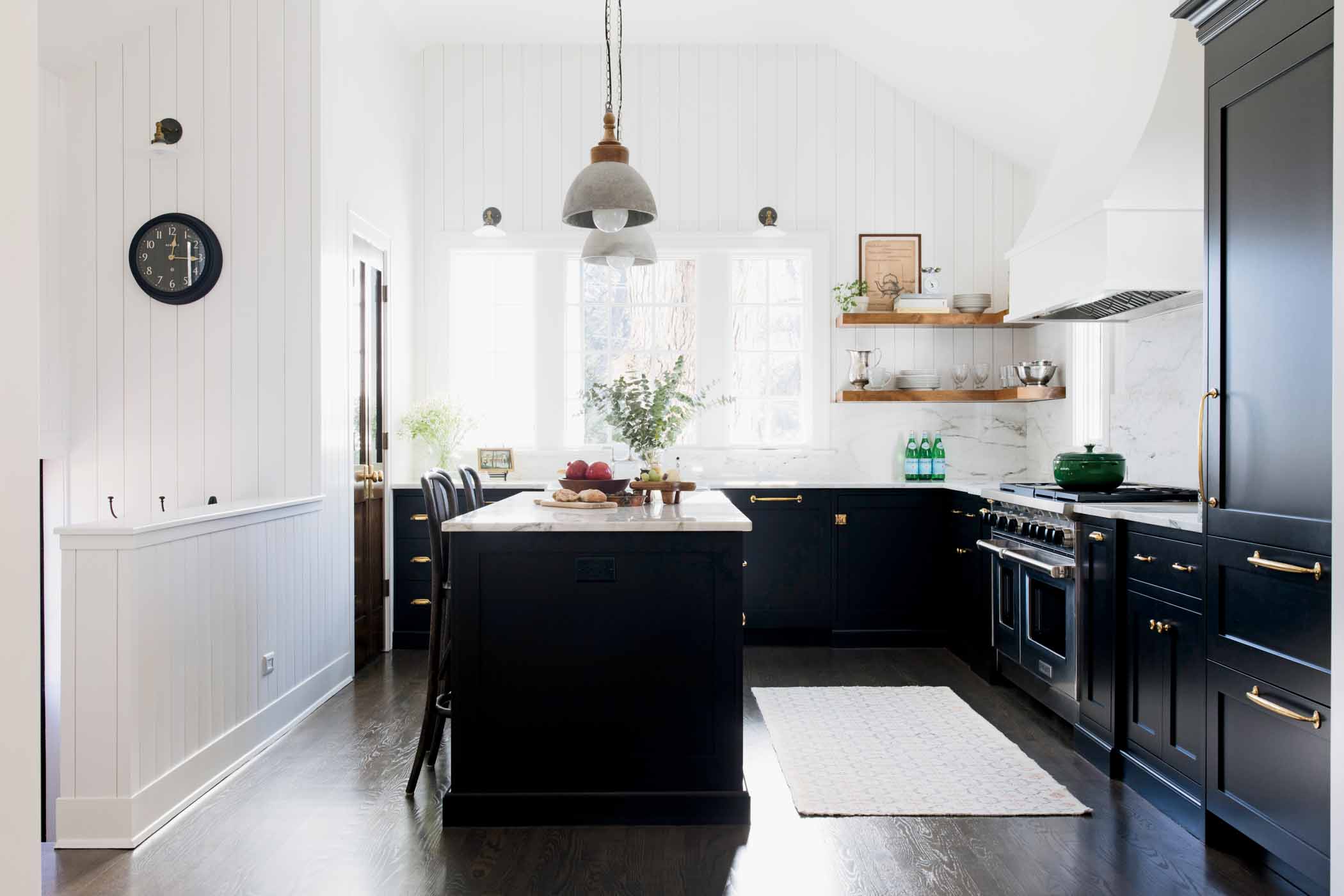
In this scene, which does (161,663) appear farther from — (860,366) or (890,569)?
(860,366)

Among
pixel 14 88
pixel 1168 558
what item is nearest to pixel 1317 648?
pixel 1168 558

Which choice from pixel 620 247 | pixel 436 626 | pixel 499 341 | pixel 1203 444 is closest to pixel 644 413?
pixel 620 247

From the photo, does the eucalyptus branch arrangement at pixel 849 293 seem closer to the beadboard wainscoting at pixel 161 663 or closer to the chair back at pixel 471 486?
the chair back at pixel 471 486

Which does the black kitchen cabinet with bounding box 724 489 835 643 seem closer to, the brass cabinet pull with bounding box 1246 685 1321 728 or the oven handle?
the oven handle

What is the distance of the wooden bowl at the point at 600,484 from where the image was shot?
11.2 ft

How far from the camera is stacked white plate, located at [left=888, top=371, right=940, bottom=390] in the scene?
18.1ft

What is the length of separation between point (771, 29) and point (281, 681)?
4.45m

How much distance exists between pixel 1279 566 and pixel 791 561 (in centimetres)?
Answer: 304

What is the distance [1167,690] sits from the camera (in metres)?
2.80

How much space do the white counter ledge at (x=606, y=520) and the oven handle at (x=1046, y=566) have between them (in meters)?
1.35

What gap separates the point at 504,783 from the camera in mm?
2715

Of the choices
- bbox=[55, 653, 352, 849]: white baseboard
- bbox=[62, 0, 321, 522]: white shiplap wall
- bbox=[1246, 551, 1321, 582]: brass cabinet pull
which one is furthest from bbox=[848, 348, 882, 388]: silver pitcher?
bbox=[55, 653, 352, 849]: white baseboard

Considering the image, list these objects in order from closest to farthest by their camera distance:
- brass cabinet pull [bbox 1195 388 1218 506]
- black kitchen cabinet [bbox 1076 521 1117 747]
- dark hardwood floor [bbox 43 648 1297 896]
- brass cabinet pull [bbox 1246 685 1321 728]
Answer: brass cabinet pull [bbox 1246 685 1321 728], dark hardwood floor [bbox 43 648 1297 896], brass cabinet pull [bbox 1195 388 1218 506], black kitchen cabinet [bbox 1076 521 1117 747]

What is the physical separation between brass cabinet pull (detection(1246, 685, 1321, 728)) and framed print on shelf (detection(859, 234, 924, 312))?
3.68 metres
